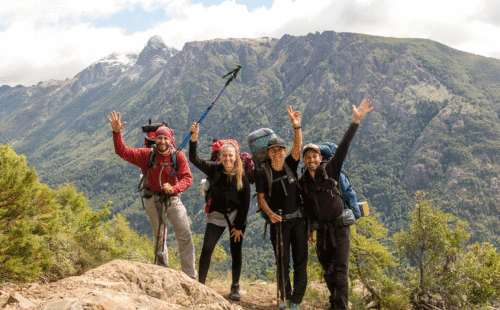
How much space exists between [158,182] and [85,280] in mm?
2254

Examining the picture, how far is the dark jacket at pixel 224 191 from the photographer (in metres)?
5.24

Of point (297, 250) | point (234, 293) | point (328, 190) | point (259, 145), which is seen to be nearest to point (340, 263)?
point (297, 250)

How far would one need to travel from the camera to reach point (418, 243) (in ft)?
22.1

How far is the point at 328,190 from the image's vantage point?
4957 mm

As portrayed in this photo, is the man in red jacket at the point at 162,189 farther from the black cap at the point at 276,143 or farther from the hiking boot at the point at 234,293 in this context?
the black cap at the point at 276,143

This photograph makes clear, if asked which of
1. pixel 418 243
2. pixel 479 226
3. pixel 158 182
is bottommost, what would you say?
pixel 479 226

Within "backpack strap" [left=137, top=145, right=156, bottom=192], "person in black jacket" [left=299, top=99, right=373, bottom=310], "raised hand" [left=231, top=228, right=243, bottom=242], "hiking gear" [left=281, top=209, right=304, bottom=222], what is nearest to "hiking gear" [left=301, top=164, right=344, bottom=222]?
"person in black jacket" [left=299, top=99, right=373, bottom=310]

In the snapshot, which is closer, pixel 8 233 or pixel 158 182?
pixel 8 233

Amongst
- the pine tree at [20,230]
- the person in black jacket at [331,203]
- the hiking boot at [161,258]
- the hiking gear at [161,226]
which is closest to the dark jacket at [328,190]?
the person in black jacket at [331,203]

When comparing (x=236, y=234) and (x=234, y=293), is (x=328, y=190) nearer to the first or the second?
(x=236, y=234)

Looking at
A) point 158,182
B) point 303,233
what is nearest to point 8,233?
point 158,182

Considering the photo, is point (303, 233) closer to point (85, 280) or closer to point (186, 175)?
point (186, 175)

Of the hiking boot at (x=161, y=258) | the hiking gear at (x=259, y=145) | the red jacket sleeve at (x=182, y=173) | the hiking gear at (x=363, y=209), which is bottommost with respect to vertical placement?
the hiking boot at (x=161, y=258)

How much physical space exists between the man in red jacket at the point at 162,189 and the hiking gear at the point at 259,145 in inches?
49.8
